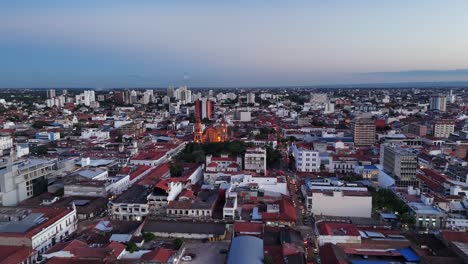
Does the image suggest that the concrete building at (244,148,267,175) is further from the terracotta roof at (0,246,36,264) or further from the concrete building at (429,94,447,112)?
the concrete building at (429,94,447,112)

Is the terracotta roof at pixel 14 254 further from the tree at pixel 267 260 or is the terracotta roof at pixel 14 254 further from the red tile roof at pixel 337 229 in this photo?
the red tile roof at pixel 337 229

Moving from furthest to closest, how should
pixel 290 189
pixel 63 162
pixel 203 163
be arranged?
pixel 203 163
pixel 63 162
pixel 290 189

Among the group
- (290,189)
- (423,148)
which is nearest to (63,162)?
(290,189)

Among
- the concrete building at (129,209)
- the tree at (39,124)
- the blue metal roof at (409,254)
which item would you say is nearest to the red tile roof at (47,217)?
the concrete building at (129,209)

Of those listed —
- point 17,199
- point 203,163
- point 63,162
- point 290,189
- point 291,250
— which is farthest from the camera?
point 203,163

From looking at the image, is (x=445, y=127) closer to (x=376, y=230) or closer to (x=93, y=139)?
(x=376, y=230)

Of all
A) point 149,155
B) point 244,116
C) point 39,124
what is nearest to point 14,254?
point 149,155
